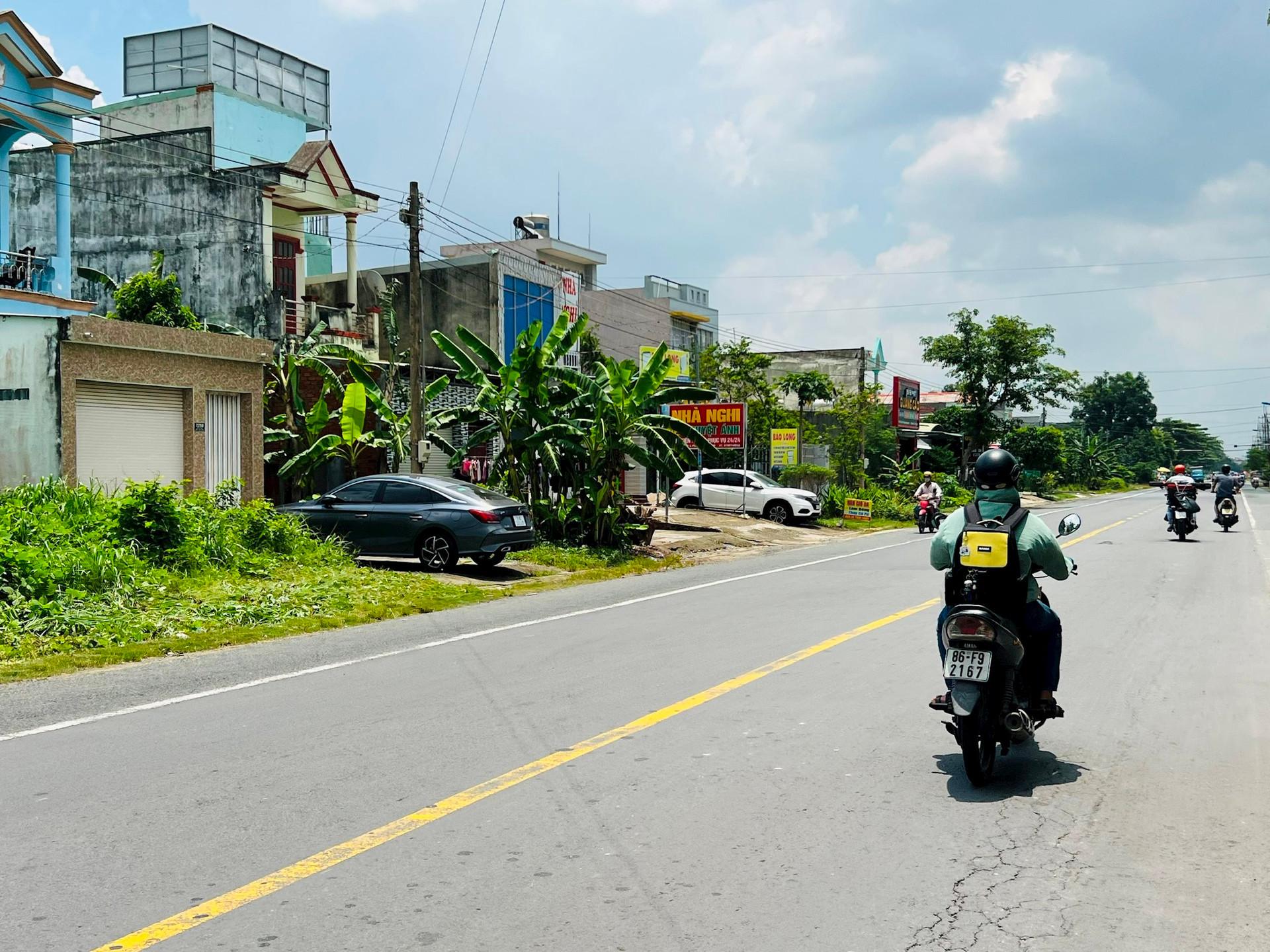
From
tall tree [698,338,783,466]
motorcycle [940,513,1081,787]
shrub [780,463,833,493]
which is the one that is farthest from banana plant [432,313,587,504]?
tall tree [698,338,783,466]

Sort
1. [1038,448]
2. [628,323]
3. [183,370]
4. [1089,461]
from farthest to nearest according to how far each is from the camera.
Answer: [1089,461] < [1038,448] < [628,323] < [183,370]

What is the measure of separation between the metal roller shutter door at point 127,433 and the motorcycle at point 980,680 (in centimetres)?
1517

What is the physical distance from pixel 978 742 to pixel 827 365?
2403 inches

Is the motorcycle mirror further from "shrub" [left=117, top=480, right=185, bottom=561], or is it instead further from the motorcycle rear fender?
"shrub" [left=117, top=480, right=185, bottom=561]

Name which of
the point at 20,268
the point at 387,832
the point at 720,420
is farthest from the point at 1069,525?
the point at 720,420

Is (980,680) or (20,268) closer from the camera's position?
(980,680)

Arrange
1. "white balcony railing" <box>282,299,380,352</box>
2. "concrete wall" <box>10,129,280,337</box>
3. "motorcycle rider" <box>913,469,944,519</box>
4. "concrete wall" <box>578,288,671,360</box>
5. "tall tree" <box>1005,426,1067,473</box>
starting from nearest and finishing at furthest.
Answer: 1. "concrete wall" <box>10,129,280,337</box>
2. "white balcony railing" <box>282,299,380,352</box>
3. "motorcycle rider" <box>913,469,944,519</box>
4. "concrete wall" <box>578,288,671,360</box>
5. "tall tree" <box>1005,426,1067,473</box>

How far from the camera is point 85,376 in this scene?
18203mm

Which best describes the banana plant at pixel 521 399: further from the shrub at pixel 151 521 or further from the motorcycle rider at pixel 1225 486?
the motorcycle rider at pixel 1225 486

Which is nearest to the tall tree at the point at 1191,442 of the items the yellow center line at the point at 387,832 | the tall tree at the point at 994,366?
the tall tree at the point at 994,366

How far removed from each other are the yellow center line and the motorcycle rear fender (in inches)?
81.6

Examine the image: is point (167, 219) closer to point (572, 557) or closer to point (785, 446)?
point (572, 557)

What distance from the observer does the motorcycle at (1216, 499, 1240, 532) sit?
30297mm

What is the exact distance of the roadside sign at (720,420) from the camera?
3356cm
